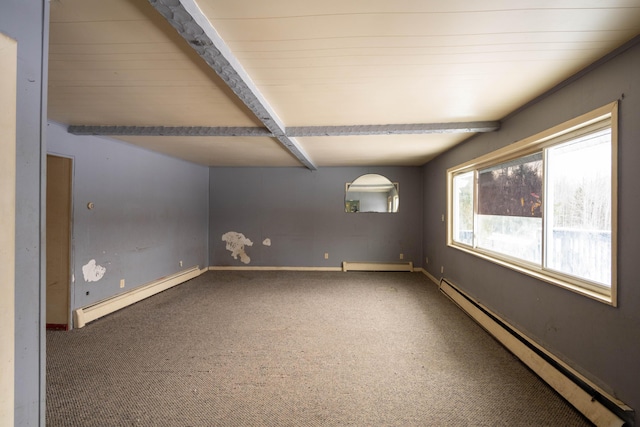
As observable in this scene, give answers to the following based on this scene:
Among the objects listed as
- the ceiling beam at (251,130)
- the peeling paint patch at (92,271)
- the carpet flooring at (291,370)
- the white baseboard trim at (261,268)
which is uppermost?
the ceiling beam at (251,130)

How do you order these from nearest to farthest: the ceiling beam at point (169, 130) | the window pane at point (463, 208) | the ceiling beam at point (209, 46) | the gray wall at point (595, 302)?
the ceiling beam at point (209, 46)
the gray wall at point (595, 302)
the ceiling beam at point (169, 130)
the window pane at point (463, 208)

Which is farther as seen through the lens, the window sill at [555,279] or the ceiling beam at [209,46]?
the window sill at [555,279]

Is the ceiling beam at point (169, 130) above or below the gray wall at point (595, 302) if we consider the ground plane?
above

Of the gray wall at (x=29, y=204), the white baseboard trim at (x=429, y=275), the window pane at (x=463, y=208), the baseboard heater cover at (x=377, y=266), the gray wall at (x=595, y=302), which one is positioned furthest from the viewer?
Answer: the baseboard heater cover at (x=377, y=266)

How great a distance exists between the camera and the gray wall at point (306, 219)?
621cm

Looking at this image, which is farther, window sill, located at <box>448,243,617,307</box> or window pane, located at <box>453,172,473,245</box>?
window pane, located at <box>453,172,473,245</box>

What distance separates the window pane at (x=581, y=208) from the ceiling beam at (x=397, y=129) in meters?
0.75

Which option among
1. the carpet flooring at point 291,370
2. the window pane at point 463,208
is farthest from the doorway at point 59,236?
the window pane at point 463,208

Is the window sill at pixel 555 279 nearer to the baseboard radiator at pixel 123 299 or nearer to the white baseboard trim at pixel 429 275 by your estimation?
the white baseboard trim at pixel 429 275

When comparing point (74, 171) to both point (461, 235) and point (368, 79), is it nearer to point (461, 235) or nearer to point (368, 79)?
point (368, 79)

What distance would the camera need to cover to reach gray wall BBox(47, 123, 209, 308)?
3.33m

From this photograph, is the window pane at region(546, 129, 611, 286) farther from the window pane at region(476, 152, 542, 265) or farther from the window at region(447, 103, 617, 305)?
the window pane at region(476, 152, 542, 265)

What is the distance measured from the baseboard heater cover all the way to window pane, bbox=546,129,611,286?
3.72 metres

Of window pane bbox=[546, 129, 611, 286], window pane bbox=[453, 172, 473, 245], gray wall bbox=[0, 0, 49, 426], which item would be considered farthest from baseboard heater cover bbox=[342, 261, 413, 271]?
gray wall bbox=[0, 0, 49, 426]
